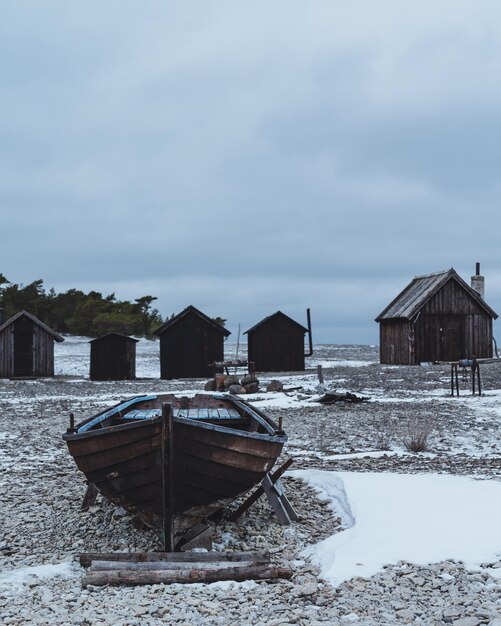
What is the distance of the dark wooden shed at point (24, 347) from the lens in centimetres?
3978

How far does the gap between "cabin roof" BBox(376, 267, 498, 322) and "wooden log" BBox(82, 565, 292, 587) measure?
116 ft

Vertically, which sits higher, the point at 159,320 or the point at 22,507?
the point at 159,320

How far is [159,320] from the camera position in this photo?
78250mm

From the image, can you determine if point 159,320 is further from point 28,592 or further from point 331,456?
point 28,592

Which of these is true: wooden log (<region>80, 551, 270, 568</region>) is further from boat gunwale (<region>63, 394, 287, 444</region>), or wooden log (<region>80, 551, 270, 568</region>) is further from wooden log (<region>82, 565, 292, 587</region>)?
boat gunwale (<region>63, 394, 287, 444</region>)

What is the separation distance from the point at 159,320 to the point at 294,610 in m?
72.9

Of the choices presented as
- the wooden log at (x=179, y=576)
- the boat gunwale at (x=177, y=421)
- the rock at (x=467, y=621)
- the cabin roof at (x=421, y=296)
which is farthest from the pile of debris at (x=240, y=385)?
the rock at (x=467, y=621)

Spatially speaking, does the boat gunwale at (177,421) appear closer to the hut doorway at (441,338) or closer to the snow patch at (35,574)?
the snow patch at (35,574)

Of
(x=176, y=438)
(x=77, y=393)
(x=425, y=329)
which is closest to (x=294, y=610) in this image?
(x=176, y=438)

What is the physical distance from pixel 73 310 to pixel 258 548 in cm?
6543

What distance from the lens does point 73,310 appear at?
70812mm

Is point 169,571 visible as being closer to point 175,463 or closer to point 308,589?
point 175,463

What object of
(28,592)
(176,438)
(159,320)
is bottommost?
(28,592)

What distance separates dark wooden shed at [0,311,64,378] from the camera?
39.8 meters
